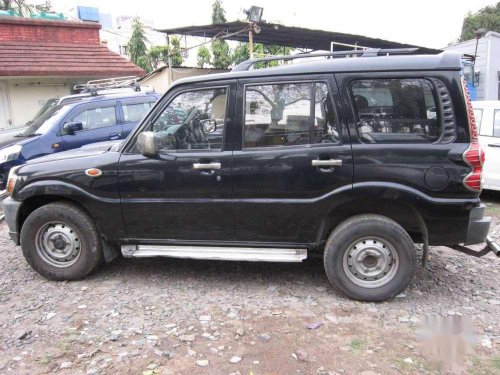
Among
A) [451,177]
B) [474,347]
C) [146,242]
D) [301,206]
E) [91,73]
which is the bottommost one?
[474,347]

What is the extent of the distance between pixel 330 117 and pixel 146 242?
6.64 feet

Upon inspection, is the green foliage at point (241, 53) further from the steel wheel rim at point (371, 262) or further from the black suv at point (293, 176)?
the steel wheel rim at point (371, 262)

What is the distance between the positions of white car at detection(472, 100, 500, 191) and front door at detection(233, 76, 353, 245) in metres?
4.61

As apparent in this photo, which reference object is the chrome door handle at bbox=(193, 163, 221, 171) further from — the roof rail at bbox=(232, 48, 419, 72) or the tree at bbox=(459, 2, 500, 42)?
the tree at bbox=(459, 2, 500, 42)

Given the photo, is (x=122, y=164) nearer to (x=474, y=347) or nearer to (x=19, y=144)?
(x=474, y=347)

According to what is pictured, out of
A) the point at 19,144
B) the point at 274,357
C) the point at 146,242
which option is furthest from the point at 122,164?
the point at 19,144

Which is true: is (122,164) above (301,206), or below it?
above

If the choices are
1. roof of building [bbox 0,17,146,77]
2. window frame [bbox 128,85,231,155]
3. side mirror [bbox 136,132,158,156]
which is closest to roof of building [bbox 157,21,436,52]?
roof of building [bbox 0,17,146,77]

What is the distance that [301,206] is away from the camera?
3.83 metres

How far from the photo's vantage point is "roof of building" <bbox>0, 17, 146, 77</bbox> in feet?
42.5

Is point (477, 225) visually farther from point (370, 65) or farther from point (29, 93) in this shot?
point (29, 93)

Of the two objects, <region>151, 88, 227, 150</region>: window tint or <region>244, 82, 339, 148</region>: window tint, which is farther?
<region>151, 88, 227, 150</region>: window tint

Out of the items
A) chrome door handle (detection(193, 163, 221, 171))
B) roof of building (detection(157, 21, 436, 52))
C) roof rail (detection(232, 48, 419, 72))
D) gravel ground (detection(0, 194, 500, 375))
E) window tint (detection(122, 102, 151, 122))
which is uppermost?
roof of building (detection(157, 21, 436, 52))

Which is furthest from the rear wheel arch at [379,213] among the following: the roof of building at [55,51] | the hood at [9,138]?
the roof of building at [55,51]
